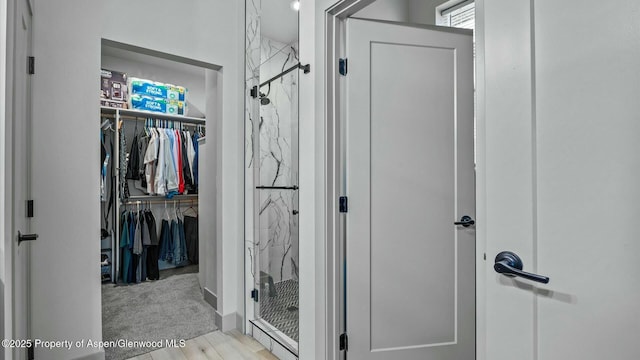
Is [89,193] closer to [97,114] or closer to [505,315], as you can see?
[97,114]

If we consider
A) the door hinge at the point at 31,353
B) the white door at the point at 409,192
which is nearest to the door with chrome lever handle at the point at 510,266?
the white door at the point at 409,192

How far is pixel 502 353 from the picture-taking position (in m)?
0.97

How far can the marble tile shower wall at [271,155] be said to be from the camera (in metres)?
2.21

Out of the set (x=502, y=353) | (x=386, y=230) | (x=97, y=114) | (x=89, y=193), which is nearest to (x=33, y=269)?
(x=89, y=193)

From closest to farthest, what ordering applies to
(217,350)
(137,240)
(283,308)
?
(217,350), (283,308), (137,240)

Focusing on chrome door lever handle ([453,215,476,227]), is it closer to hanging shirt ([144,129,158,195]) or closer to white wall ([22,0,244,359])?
white wall ([22,0,244,359])

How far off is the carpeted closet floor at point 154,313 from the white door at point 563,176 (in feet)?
7.64

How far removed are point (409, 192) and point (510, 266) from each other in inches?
35.9

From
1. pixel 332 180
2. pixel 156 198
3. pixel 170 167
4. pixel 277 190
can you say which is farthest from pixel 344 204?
pixel 156 198

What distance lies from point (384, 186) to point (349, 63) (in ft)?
2.43

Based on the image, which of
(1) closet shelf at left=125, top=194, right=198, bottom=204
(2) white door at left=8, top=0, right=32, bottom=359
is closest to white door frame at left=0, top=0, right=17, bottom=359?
(2) white door at left=8, top=0, right=32, bottom=359

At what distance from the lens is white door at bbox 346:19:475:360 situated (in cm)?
176

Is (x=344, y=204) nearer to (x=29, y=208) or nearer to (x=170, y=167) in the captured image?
(x=29, y=208)

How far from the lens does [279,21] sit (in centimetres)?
229
